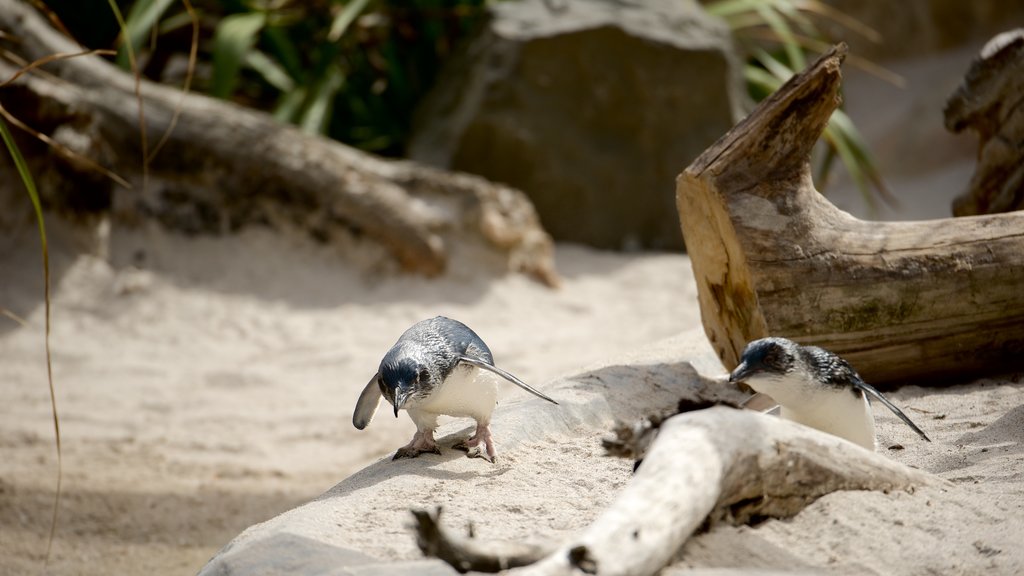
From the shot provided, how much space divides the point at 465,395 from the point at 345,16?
13.8ft

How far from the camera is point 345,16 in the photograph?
20.1ft

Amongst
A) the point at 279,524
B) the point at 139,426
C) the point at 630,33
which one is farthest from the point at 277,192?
the point at 279,524

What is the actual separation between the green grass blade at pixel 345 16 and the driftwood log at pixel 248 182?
73cm

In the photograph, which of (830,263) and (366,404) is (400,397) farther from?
(830,263)

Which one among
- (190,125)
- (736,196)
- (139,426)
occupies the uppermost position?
(736,196)

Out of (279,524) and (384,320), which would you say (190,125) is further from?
(279,524)

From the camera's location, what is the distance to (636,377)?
3.16 m

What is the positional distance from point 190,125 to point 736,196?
3.73 metres

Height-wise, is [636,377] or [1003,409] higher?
[1003,409]

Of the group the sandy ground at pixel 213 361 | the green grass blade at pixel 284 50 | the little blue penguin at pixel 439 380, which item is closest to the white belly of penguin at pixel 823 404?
the little blue penguin at pixel 439 380

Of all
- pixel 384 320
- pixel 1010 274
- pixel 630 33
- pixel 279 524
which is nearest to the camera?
pixel 279 524

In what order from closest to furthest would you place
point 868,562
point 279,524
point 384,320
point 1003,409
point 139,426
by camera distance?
point 868,562 → point 279,524 → point 1003,409 → point 139,426 → point 384,320

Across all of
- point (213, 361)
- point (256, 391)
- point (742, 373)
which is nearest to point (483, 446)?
point (742, 373)

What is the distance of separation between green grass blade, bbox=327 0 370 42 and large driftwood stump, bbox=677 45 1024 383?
3575mm
